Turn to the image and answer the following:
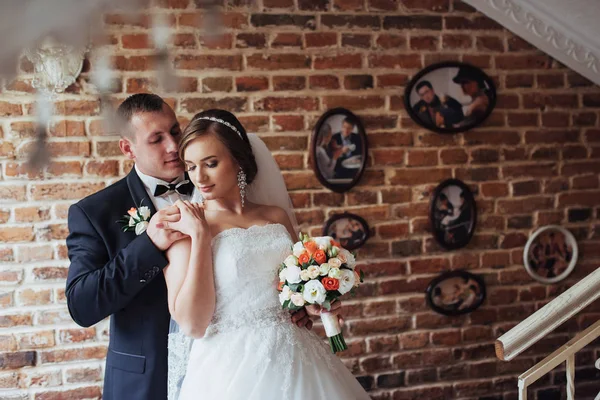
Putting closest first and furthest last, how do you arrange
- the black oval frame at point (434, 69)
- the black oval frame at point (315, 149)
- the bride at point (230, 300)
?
the bride at point (230, 300) < the black oval frame at point (315, 149) < the black oval frame at point (434, 69)

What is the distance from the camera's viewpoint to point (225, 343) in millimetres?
1633

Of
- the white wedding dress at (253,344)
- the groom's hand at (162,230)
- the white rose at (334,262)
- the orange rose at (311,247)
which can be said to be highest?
the groom's hand at (162,230)

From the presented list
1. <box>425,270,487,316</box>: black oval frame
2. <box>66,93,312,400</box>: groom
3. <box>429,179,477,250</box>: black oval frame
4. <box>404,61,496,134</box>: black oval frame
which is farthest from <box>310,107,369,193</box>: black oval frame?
<box>66,93,312,400</box>: groom

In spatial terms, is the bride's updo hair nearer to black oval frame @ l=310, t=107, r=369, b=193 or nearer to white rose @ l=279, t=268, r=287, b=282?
white rose @ l=279, t=268, r=287, b=282

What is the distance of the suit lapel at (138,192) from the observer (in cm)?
173

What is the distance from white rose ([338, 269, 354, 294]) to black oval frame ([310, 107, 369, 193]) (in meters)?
1.07

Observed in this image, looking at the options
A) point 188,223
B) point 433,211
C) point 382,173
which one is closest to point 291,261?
point 188,223

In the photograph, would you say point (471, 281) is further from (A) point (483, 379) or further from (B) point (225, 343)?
(B) point (225, 343)

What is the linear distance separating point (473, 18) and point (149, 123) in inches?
73.7

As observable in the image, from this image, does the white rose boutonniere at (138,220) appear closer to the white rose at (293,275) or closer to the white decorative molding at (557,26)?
the white rose at (293,275)

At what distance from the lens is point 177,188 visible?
1.82 meters

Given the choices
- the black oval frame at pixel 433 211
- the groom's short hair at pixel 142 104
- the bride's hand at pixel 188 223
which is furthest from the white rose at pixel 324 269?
the black oval frame at pixel 433 211

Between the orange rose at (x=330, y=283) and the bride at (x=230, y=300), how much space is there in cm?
20

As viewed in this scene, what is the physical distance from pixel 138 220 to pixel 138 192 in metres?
0.16
